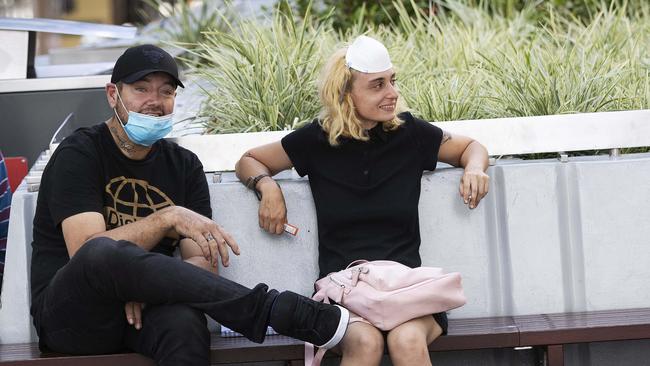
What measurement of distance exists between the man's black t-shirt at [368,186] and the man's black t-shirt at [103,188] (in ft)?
1.35

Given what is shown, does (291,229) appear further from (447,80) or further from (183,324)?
(447,80)

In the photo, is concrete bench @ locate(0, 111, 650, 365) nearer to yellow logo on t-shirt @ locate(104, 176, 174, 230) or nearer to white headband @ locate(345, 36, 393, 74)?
yellow logo on t-shirt @ locate(104, 176, 174, 230)

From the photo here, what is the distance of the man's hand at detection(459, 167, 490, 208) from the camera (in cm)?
443

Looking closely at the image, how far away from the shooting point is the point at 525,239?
4.64m

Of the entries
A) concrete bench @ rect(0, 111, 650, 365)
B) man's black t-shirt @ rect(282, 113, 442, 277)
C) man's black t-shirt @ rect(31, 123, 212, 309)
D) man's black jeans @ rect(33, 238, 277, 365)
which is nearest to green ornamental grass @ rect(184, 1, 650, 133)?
concrete bench @ rect(0, 111, 650, 365)

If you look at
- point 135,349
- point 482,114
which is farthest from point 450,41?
point 135,349

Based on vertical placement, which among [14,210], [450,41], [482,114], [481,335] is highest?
[450,41]

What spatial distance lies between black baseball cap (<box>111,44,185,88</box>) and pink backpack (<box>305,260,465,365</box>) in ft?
3.25

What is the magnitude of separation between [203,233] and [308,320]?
1.56ft

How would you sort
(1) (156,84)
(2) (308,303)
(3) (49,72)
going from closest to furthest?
(2) (308,303) < (1) (156,84) < (3) (49,72)

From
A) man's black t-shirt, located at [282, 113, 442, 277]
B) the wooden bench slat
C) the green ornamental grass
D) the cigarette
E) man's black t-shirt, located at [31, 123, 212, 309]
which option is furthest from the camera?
the green ornamental grass

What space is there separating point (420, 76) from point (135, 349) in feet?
7.43

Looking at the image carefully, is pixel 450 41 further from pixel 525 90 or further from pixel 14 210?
pixel 14 210

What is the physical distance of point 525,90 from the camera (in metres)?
5.21
